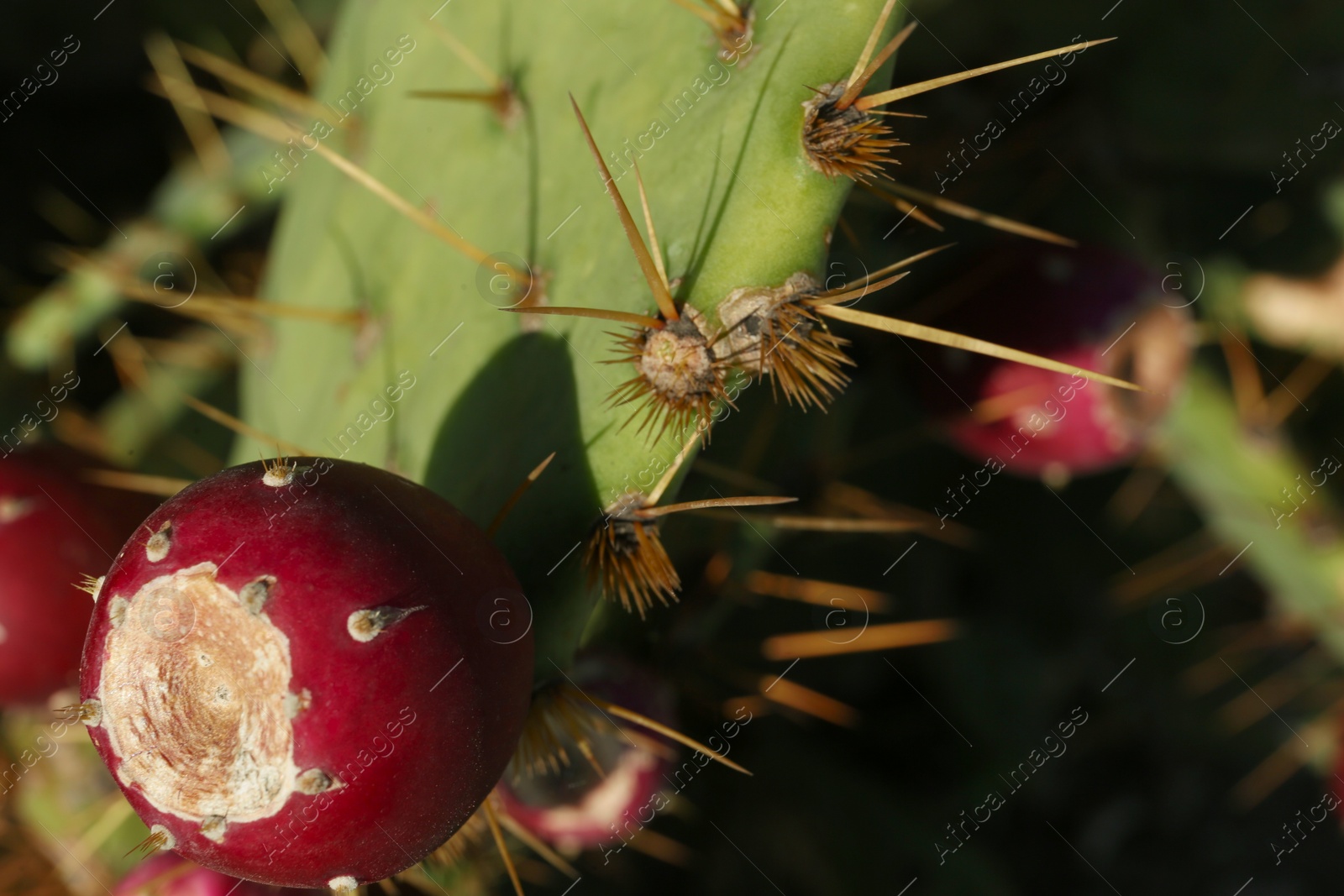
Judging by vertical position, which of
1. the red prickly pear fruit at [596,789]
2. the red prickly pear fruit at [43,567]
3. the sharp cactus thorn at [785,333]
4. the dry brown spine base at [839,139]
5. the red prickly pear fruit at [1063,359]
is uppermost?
the red prickly pear fruit at [43,567]

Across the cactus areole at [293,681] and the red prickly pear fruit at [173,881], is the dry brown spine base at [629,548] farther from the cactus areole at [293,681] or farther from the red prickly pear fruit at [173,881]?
the red prickly pear fruit at [173,881]

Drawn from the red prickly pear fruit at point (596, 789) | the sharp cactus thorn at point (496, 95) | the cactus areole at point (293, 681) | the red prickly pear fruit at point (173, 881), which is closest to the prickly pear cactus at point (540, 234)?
the sharp cactus thorn at point (496, 95)

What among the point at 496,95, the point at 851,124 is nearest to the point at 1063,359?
the point at 851,124

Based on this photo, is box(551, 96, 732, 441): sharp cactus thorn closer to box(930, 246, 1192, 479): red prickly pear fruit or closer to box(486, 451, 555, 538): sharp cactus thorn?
box(486, 451, 555, 538): sharp cactus thorn

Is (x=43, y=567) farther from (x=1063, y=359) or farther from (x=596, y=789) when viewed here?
(x=1063, y=359)

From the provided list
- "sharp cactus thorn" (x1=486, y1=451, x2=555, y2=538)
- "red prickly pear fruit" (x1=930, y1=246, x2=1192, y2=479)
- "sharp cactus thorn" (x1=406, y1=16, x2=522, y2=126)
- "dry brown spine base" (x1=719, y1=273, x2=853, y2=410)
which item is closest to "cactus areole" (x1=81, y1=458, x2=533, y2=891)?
"sharp cactus thorn" (x1=486, y1=451, x2=555, y2=538)

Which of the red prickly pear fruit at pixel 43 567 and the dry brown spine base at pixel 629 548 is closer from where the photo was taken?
the dry brown spine base at pixel 629 548
